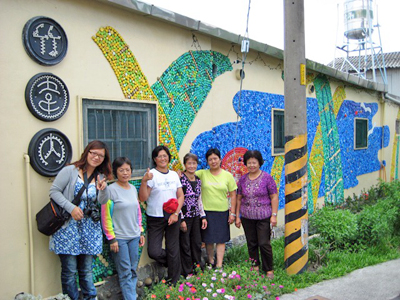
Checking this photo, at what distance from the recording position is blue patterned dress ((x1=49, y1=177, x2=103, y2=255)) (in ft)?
12.1

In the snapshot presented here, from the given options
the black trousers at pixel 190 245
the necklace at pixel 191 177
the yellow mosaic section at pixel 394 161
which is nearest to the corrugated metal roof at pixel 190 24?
the necklace at pixel 191 177

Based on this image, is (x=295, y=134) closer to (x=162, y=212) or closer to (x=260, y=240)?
(x=260, y=240)

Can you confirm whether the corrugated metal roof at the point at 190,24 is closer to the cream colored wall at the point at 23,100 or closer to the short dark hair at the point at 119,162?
the cream colored wall at the point at 23,100

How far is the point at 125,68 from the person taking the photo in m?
4.64

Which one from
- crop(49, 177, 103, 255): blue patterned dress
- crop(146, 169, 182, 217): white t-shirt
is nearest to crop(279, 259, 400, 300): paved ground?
crop(146, 169, 182, 217): white t-shirt

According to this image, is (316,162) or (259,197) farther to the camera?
(316,162)

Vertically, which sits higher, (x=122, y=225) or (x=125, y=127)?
(x=125, y=127)

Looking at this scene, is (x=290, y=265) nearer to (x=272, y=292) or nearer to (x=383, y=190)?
(x=272, y=292)

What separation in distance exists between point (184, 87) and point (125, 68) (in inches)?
40.7

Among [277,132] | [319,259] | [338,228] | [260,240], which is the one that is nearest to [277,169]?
[277,132]

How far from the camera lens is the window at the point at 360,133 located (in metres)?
10.6

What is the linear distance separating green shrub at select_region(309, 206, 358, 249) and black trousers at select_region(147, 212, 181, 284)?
9.01 feet

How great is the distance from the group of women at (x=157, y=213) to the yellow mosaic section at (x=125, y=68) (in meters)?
0.67

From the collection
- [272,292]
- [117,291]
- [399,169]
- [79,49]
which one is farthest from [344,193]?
[79,49]
